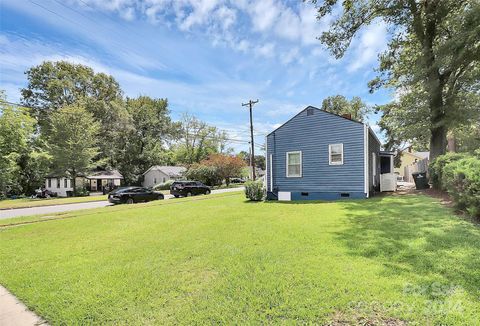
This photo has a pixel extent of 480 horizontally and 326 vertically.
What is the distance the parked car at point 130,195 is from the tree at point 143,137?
2557 cm

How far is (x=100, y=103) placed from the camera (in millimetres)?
41938

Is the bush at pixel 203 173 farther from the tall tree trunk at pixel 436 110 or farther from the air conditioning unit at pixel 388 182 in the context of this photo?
the tall tree trunk at pixel 436 110

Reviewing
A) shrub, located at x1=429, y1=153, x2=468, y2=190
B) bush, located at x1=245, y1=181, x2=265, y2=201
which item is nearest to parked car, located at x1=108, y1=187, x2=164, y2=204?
bush, located at x1=245, y1=181, x2=265, y2=201

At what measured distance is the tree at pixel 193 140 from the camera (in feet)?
170

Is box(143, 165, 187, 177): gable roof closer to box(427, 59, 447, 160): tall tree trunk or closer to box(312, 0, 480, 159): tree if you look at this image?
box(312, 0, 480, 159): tree

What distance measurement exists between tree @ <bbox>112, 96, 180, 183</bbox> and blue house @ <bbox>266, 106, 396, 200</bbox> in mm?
35501

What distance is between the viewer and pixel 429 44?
14148 mm

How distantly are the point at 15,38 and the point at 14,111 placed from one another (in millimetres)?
19490

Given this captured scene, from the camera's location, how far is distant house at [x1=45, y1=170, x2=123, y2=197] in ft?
124

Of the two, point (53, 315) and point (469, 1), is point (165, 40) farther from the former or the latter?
point (469, 1)

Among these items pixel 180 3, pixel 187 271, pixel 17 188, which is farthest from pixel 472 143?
pixel 17 188

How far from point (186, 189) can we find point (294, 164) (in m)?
13.6

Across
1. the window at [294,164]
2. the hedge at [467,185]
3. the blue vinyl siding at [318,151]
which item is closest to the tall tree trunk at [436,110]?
the blue vinyl siding at [318,151]

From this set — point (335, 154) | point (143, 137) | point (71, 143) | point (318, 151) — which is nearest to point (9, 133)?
point (71, 143)
